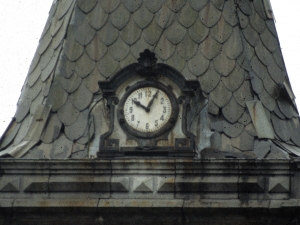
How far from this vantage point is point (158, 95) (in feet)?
94.9

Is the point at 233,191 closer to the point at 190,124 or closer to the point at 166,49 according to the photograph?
the point at 190,124

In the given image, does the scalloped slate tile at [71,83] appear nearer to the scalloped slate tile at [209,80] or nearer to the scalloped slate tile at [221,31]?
the scalloped slate tile at [209,80]

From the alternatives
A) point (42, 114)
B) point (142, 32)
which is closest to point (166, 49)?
point (142, 32)

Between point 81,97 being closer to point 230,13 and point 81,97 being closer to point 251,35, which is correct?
point 230,13

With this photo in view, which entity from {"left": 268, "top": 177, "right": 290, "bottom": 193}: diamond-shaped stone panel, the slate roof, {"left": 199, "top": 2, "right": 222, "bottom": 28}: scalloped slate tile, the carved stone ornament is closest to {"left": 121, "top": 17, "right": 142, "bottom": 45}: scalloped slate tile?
the slate roof

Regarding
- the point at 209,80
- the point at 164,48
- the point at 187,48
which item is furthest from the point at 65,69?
the point at 209,80

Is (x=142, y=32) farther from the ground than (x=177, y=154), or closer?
farther from the ground

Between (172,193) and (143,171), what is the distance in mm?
595

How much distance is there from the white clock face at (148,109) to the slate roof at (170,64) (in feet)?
3.08

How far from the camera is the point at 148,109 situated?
28812 mm

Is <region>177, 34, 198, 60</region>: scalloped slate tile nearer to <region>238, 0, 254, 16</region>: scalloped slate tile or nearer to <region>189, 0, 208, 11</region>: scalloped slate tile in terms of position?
<region>189, 0, 208, 11</region>: scalloped slate tile

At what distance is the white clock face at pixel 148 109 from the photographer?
94.7ft

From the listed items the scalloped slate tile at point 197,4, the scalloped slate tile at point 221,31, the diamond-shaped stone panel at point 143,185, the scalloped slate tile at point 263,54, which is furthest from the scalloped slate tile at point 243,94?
the diamond-shaped stone panel at point 143,185

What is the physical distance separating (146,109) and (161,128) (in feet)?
1.31
